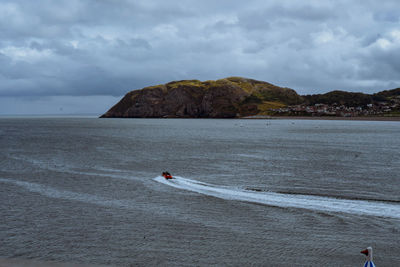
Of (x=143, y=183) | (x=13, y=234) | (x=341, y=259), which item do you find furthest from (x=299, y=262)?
(x=143, y=183)

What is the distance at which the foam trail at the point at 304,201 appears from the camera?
21406mm

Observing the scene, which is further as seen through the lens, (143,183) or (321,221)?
(143,183)

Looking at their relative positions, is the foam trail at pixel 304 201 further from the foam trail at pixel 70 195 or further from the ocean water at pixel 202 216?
the foam trail at pixel 70 195

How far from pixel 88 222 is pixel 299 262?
37.2ft

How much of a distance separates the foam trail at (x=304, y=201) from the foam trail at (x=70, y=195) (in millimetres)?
6738

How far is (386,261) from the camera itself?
14195 millimetres

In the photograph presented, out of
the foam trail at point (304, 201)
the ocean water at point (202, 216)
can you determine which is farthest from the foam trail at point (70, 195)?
the foam trail at point (304, 201)

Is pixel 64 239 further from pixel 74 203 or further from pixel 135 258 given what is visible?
pixel 74 203

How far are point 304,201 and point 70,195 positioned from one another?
1663cm

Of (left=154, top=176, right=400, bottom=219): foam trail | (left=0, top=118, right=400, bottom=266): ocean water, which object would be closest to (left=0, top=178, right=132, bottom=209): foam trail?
(left=0, top=118, right=400, bottom=266): ocean water

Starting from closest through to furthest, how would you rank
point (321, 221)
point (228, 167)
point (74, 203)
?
point (321, 221) < point (74, 203) < point (228, 167)


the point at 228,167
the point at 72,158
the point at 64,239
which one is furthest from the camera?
the point at 72,158

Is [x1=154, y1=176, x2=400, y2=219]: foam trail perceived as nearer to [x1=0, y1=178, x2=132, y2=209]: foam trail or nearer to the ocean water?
the ocean water

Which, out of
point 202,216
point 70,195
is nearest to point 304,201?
point 202,216
